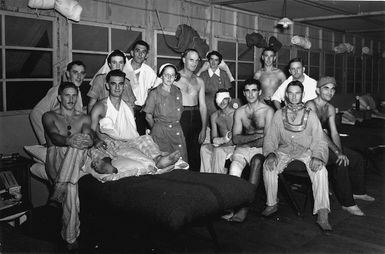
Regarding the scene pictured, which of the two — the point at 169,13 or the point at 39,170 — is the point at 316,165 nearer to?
the point at 39,170

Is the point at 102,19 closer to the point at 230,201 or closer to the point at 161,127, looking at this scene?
the point at 161,127

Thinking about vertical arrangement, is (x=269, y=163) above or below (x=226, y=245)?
above

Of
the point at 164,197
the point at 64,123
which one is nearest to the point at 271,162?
the point at 164,197

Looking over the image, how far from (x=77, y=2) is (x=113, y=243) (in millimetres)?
3702

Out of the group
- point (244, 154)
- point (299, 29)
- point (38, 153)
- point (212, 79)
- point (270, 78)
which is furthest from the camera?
point (299, 29)

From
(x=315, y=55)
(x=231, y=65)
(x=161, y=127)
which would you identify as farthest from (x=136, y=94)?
(x=315, y=55)

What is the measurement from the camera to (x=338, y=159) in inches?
193

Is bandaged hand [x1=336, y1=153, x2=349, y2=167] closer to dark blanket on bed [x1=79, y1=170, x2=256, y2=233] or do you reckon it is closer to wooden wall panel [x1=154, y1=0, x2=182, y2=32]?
dark blanket on bed [x1=79, y1=170, x2=256, y2=233]

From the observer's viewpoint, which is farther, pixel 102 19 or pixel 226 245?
pixel 102 19

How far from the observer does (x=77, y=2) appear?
19.2ft

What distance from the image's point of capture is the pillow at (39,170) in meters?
4.61

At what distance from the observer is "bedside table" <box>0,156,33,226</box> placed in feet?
15.0

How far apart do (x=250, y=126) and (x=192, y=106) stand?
129 cm

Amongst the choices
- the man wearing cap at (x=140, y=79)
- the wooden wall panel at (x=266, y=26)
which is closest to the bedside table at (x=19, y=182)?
the man wearing cap at (x=140, y=79)
